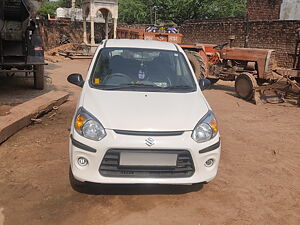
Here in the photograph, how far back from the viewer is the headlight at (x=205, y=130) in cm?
307

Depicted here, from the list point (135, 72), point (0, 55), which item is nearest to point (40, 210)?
point (135, 72)

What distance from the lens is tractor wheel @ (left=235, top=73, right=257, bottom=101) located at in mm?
8664

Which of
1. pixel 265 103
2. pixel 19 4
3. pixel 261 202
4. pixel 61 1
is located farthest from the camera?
pixel 61 1

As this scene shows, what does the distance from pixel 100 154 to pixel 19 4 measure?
5.99m

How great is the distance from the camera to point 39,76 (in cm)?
829

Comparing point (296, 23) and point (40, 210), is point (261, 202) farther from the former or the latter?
point (296, 23)

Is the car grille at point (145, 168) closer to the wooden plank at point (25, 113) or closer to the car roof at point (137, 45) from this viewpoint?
the car roof at point (137, 45)

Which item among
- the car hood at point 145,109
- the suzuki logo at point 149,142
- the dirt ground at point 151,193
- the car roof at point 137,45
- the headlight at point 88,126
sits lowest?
the dirt ground at point 151,193

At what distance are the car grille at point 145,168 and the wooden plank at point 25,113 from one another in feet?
7.69

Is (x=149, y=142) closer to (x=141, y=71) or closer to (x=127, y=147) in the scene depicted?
(x=127, y=147)

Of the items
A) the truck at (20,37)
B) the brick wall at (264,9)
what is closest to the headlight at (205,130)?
the truck at (20,37)

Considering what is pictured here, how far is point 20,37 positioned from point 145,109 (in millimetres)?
5880

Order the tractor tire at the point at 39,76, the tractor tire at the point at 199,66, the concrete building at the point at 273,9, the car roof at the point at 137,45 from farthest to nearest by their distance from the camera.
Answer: the concrete building at the point at 273,9 < the tractor tire at the point at 199,66 < the tractor tire at the point at 39,76 < the car roof at the point at 137,45

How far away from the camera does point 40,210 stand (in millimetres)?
2996
